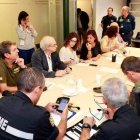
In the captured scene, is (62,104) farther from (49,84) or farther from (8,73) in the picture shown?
(8,73)

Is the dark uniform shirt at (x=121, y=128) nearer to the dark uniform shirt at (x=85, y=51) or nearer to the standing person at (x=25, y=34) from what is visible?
the dark uniform shirt at (x=85, y=51)

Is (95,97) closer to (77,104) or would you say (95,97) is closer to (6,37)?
(77,104)

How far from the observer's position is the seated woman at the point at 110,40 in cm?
505

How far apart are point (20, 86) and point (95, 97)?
3.60ft

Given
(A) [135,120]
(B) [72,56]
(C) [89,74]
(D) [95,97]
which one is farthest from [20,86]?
(B) [72,56]

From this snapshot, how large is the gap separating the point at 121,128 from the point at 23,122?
0.62 m

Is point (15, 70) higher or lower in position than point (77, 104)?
higher

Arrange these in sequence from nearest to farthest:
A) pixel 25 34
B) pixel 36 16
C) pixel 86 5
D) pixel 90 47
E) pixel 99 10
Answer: pixel 90 47 < pixel 25 34 < pixel 36 16 < pixel 99 10 < pixel 86 5

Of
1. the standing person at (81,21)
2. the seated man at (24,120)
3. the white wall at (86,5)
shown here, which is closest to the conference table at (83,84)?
the seated man at (24,120)

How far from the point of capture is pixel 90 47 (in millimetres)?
4531

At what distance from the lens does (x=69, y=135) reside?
6.22ft

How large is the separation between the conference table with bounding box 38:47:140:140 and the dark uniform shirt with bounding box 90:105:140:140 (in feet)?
1.34

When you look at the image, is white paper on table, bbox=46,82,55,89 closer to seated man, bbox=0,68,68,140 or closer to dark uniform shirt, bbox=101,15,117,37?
seated man, bbox=0,68,68,140

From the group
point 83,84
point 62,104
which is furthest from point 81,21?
point 62,104
